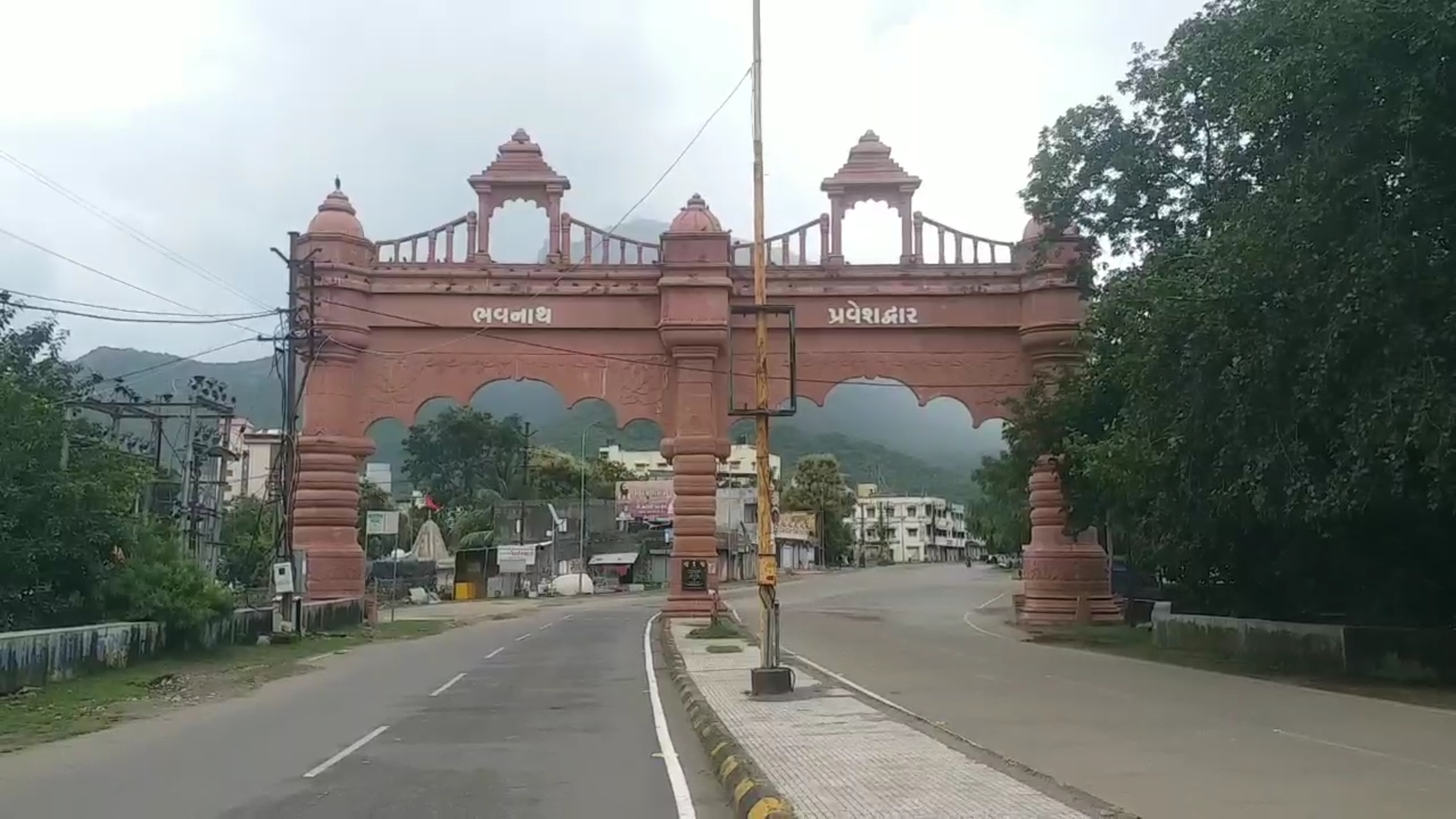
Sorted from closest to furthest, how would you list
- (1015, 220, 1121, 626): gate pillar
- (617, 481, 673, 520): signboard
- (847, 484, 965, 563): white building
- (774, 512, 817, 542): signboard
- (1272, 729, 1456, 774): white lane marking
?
(1272, 729, 1456, 774): white lane marking < (1015, 220, 1121, 626): gate pillar < (617, 481, 673, 520): signboard < (774, 512, 817, 542): signboard < (847, 484, 965, 563): white building

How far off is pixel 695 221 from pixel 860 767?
2291 centimetres

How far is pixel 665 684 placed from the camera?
17.5 meters

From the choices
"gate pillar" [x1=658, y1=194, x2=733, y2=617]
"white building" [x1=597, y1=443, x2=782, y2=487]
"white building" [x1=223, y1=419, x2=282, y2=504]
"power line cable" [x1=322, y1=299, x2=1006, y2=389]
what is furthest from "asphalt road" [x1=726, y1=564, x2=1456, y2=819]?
"white building" [x1=597, y1=443, x2=782, y2=487]

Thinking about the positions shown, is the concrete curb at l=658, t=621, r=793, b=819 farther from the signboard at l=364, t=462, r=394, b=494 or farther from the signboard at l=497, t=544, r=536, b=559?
the signboard at l=364, t=462, r=394, b=494

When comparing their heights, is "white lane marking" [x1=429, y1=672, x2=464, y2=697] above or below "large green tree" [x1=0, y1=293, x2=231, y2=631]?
below

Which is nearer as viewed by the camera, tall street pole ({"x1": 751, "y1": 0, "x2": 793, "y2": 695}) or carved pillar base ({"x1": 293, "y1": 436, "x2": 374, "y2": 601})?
tall street pole ({"x1": 751, "y1": 0, "x2": 793, "y2": 695})

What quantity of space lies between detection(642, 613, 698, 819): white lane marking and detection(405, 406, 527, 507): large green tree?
6495 centimetres

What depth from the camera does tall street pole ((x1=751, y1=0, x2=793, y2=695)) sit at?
1437 centimetres

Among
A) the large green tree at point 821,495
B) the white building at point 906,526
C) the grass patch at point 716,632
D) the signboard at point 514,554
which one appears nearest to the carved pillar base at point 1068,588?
the grass patch at point 716,632

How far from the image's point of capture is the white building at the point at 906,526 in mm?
135250

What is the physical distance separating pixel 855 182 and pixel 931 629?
11.3 metres

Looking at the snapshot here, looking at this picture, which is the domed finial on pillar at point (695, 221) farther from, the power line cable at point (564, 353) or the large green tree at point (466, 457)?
the large green tree at point (466, 457)

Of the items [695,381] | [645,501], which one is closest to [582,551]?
[645,501]

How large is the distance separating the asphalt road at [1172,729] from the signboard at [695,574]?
540cm
